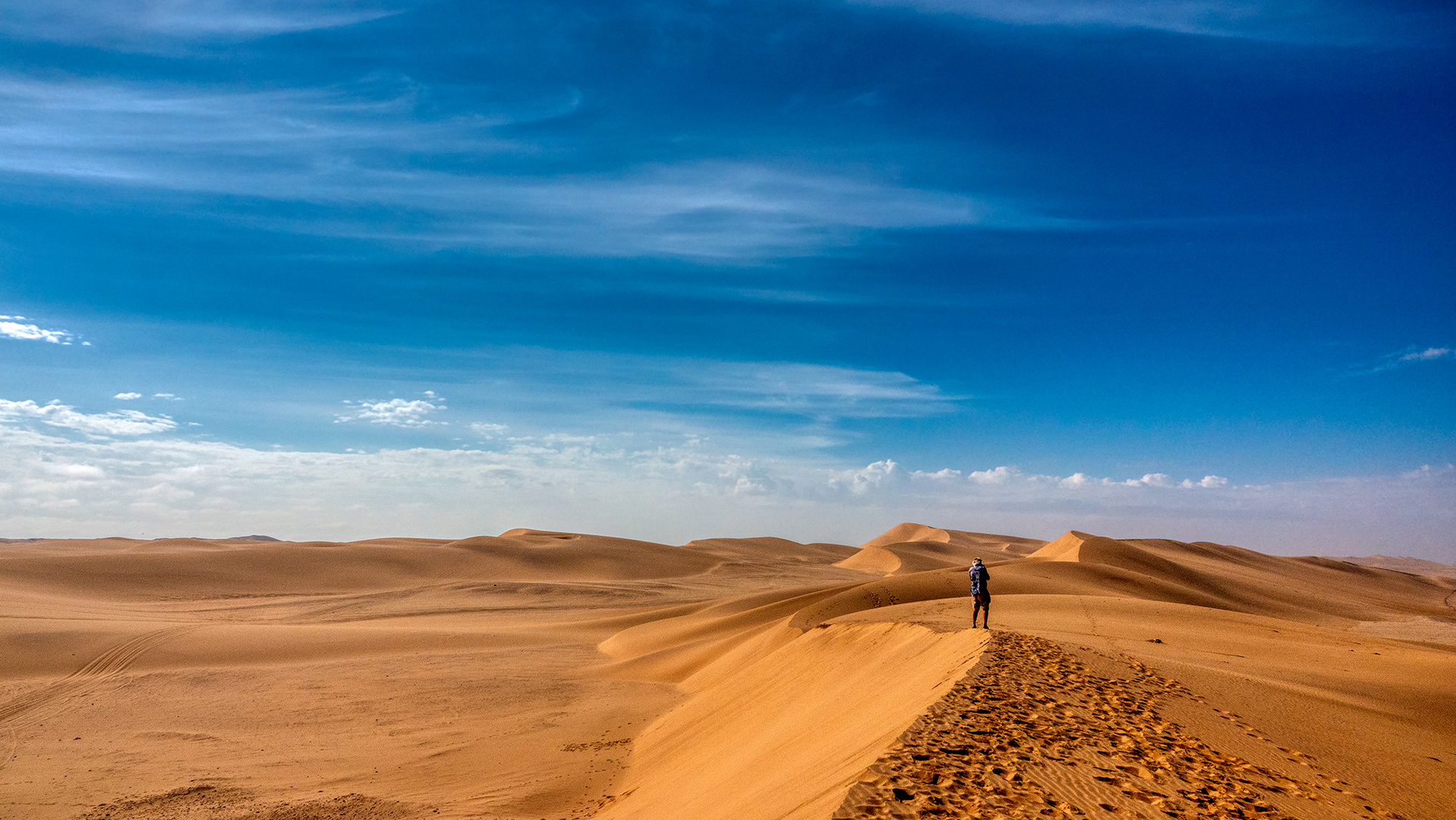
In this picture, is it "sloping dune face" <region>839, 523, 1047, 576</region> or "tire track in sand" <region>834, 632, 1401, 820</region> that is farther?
"sloping dune face" <region>839, 523, 1047, 576</region>

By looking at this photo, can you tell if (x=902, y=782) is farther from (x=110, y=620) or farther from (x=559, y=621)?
(x=110, y=620)

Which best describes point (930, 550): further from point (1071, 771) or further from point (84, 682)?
point (1071, 771)

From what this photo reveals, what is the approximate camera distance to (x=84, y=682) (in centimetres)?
1767

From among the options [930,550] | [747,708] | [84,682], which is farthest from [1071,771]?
[930,550]

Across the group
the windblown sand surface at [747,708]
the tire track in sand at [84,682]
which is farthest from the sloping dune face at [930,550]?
the tire track in sand at [84,682]

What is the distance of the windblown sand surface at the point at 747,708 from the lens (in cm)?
587

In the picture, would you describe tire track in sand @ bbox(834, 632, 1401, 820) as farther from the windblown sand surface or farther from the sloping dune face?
the sloping dune face

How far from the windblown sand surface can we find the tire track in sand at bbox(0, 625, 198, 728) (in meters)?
0.11

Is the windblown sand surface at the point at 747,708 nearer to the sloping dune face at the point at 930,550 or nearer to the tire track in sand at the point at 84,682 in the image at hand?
the tire track in sand at the point at 84,682

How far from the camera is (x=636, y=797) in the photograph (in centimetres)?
921

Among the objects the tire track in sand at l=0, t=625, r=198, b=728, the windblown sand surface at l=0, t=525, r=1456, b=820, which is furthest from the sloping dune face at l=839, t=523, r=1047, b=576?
the tire track in sand at l=0, t=625, r=198, b=728

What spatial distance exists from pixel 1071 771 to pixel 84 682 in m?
21.8

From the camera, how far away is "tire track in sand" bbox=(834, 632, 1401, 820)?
4852 millimetres

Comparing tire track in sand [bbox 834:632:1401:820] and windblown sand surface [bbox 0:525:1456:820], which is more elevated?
tire track in sand [bbox 834:632:1401:820]
